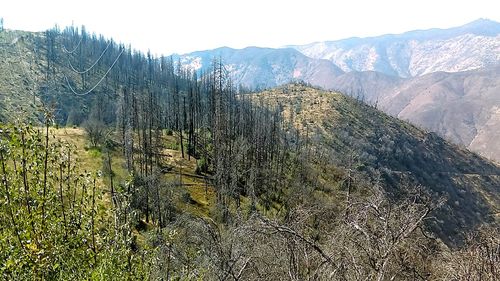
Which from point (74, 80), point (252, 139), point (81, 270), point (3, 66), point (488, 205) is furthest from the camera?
point (74, 80)

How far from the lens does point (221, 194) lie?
68.5m

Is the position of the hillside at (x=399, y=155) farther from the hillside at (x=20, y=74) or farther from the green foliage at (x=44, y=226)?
the green foliage at (x=44, y=226)

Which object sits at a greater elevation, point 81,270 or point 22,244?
point 22,244

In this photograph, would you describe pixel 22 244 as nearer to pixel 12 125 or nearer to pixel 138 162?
pixel 12 125

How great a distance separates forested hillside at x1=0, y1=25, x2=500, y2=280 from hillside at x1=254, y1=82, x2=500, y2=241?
0.90 meters

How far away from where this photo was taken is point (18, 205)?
405 inches

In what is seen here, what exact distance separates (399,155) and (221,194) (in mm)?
108386

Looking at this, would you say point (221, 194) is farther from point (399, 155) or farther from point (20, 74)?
point (20, 74)

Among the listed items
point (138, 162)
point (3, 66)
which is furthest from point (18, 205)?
point (3, 66)

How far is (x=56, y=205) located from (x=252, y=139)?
86.6 m

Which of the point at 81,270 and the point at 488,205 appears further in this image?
the point at 488,205

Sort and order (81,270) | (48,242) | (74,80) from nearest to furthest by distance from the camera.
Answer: (48,242) < (81,270) < (74,80)

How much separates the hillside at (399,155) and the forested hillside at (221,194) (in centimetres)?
90

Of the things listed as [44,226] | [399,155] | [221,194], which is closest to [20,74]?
[221,194]
